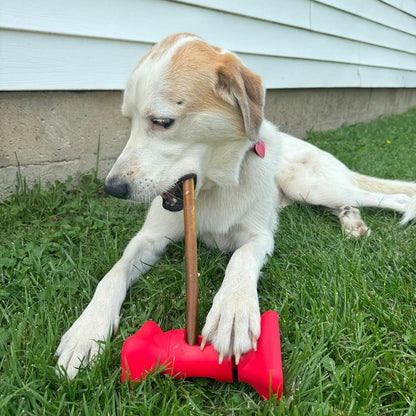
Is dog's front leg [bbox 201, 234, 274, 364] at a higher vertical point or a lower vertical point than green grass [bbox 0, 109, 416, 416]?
higher

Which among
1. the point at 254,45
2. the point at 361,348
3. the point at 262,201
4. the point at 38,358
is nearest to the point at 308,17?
the point at 254,45

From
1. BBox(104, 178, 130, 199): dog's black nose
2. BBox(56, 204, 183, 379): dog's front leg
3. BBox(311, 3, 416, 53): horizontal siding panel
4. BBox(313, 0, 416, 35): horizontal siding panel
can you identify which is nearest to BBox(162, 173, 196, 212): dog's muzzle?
BBox(104, 178, 130, 199): dog's black nose

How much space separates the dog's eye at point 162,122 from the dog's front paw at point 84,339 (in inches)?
34.0

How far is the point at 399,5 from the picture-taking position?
8.41m

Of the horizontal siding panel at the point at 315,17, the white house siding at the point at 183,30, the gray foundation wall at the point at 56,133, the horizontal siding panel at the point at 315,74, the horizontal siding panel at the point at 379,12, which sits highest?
the horizontal siding panel at the point at 379,12

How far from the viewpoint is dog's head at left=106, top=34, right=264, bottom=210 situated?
1824 millimetres

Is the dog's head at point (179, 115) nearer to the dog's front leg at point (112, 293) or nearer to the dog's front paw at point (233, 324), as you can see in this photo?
the dog's front leg at point (112, 293)

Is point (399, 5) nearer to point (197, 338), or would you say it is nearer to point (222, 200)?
point (222, 200)

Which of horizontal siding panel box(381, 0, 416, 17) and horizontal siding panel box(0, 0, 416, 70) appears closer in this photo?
horizontal siding panel box(0, 0, 416, 70)

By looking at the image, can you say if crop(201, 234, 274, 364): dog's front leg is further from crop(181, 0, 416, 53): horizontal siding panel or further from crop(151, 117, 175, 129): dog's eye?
crop(181, 0, 416, 53): horizontal siding panel

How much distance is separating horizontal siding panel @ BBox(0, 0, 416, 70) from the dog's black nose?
175cm

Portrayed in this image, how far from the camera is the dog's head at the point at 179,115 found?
1.82m

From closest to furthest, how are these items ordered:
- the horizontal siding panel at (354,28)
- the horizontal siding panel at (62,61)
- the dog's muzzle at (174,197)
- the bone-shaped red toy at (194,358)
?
the bone-shaped red toy at (194,358), the dog's muzzle at (174,197), the horizontal siding panel at (62,61), the horizontal siding panel at (354,28)

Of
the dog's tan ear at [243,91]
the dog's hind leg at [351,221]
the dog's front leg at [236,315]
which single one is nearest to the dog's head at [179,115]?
the dog's tan ear at [243,91]
